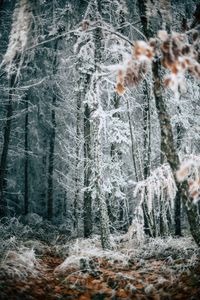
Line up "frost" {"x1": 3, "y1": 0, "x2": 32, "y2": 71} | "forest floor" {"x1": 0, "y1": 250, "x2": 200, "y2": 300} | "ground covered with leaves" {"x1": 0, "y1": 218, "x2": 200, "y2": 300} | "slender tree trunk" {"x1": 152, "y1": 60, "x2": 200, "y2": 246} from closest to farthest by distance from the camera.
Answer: "forest floor" {"x1": 0, "y1": 250, "x2": 200, "y2": 300} < "ground covered with leaves" {"x1": 0, "y1": 218, "x2": 200, "y2": 300} < "frost" {"x1": 3, "y1": 0, "x2": 32, "y2": 71} < "slender tree trunk" {"x1": 152, "y1": 60, "x2": 200, "y2": 246}

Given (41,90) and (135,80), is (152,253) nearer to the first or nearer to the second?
(135,80)

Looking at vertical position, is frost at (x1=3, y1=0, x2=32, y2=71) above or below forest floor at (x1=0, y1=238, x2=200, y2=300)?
above

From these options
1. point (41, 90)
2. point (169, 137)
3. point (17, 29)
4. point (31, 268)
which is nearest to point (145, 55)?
point (169, 137)

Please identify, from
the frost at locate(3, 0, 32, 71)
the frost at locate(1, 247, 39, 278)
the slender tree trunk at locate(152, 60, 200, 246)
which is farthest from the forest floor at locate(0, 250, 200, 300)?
the frost at locate(3, 0, 32, 71)

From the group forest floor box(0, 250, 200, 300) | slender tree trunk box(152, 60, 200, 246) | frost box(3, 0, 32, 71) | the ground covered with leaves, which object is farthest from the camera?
slender tree trunk box(152, 60, 200, 246)

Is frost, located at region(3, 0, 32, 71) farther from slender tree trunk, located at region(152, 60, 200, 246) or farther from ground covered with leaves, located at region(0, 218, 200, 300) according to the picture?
ground covered with leaves, located at region(0, 218, 200, 300)

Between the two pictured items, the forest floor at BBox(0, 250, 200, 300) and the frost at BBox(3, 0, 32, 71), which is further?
the frost at BBox(3, 0, 32, 71)

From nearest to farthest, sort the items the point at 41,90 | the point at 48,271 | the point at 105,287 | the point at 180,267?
the point at 105,287 → the point at 180,267 → the point at 48,271 → the point at 41,90

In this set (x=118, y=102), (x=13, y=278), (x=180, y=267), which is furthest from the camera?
(x=118, y=102)

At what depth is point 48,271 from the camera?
6.71 metres

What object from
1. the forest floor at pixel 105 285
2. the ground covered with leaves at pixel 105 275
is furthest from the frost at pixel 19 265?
the forest floor at pixel 105 285

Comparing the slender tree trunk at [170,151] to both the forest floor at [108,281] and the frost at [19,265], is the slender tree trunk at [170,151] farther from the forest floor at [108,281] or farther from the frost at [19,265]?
the frost at [19,265]

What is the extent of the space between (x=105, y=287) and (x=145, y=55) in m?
4.40

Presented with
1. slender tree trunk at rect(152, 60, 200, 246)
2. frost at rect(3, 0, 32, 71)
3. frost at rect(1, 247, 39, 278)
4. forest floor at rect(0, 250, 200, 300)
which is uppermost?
frost at rect(3, 0, 32, 71)
